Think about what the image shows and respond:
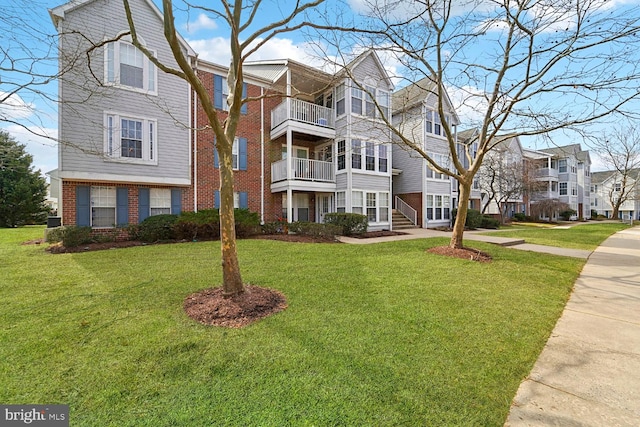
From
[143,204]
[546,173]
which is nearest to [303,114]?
[143,204]

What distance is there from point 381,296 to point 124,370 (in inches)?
139

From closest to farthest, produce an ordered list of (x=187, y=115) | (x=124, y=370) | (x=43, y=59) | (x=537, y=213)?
(x=124, y=370) → (x=43, y=59) → (x=187, y=115) → (x=537, y=213)

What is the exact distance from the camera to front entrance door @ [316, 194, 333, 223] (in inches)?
618

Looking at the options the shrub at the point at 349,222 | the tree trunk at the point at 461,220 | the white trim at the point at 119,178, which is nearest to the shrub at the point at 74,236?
the white trim at the point at 119,178

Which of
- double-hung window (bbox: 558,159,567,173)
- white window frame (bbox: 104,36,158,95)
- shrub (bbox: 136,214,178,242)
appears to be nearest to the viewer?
shrub (bbox: 136,214,178,242)

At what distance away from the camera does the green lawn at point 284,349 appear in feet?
6.91

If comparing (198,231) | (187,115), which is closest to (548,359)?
(198,231)

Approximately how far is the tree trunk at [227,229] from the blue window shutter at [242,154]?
35.0 ft

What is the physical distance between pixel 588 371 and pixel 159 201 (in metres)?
13.9

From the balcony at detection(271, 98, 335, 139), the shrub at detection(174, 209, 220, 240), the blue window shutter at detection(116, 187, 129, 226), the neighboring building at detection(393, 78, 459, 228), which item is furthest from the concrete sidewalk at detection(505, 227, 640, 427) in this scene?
the neighboring building at detection(393, 78, 459, 228)

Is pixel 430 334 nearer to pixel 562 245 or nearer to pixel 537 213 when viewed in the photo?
pixel 562 245

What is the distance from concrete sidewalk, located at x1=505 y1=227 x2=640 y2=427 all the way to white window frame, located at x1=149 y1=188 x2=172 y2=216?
528 inches

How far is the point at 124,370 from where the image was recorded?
8.24 feet

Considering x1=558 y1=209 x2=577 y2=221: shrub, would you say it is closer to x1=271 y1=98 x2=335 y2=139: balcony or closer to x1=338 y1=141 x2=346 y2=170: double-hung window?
x1=338 y1=141 x2=346 y2=170: double-hung window
